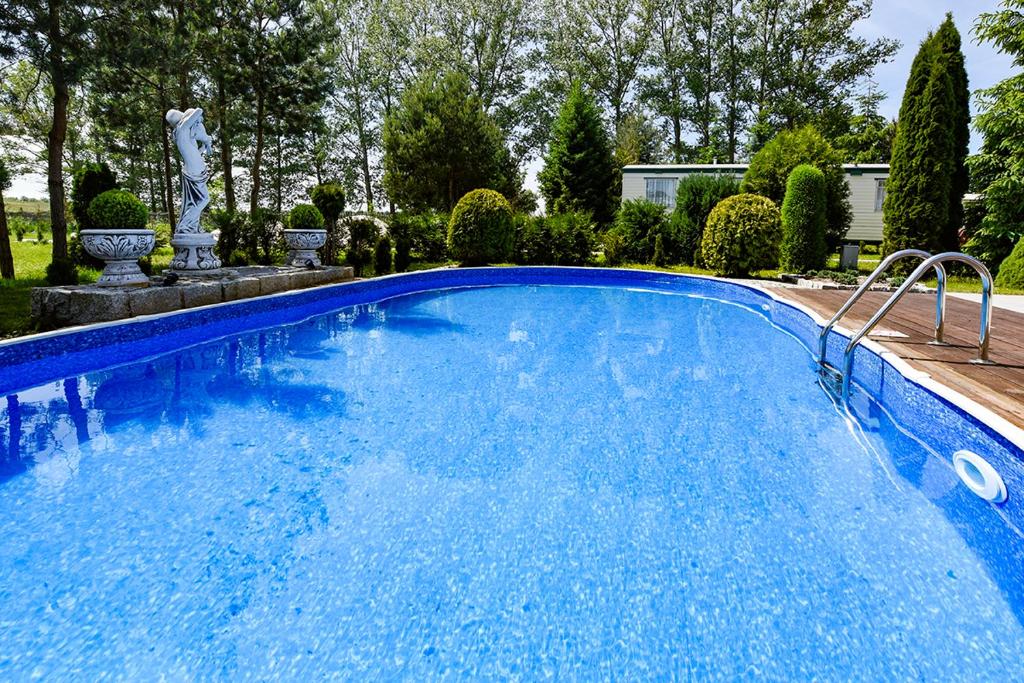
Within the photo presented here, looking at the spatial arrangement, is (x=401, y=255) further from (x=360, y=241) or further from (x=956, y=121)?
(x=956, y=121)

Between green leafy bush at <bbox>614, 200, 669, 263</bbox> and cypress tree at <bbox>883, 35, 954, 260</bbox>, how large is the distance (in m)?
5.16

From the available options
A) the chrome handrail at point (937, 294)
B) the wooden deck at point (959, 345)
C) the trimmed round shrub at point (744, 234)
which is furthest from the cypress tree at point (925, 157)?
the chrome handrail at point (937, 294)

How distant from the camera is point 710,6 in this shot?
28266mm

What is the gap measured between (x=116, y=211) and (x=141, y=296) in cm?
132

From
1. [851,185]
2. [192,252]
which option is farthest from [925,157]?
[192,252]

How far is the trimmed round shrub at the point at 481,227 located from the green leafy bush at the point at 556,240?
0.62 metres

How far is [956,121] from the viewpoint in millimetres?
12766

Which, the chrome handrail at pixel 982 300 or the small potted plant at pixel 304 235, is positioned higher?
the small potted plant at pixel 304 235

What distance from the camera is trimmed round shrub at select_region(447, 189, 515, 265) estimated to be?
1463 centimetres

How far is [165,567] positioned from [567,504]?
1863 millimetres

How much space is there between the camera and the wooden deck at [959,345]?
358 centimetres

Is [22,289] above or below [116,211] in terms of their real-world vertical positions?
below

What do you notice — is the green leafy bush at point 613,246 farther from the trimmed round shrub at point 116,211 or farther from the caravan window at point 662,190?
the trimmed round shrub at point 116,211

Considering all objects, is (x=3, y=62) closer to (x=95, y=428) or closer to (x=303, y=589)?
(x=95, y=428)
